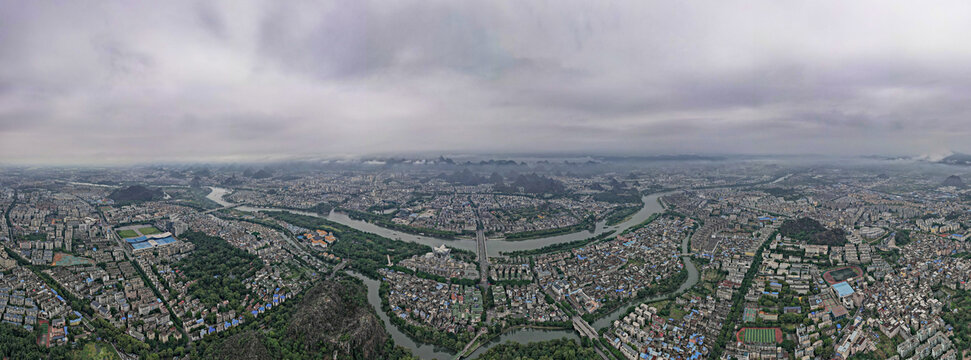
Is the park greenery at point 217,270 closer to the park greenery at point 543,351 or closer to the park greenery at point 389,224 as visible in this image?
the park greenery at point 543,351

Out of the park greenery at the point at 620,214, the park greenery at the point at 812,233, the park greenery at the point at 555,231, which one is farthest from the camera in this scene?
the park greenery at the point at 620,214

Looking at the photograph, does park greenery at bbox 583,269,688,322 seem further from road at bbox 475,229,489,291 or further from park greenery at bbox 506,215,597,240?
park greenery at bbox 506,215,597,240

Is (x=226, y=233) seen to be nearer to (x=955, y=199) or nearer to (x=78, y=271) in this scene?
(x=78, y=271)

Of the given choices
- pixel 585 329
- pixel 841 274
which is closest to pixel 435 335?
pixel 585 329

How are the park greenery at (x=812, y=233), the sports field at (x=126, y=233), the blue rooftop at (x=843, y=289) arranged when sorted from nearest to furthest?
the blue rooftop at (x=843, y=289) < the park greenery at (x=812, y=233) < the sports field at (x=126, y=233)

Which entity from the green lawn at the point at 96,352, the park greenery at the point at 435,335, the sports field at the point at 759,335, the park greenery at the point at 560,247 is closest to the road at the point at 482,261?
the park greenery at the point at 560,247

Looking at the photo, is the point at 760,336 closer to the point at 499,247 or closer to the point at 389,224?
the point at 499,247
